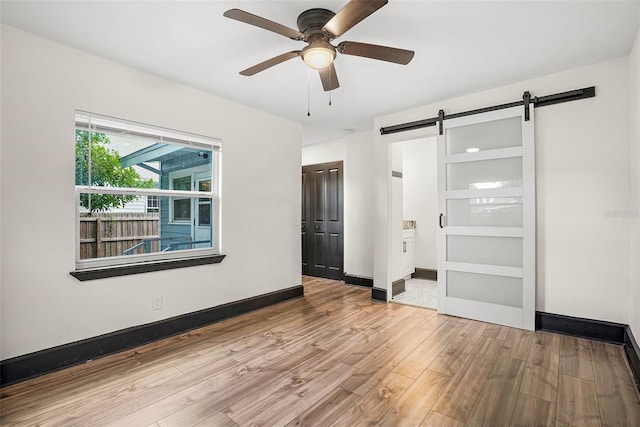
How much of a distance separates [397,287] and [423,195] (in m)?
2.08

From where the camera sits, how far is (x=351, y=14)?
1687mm

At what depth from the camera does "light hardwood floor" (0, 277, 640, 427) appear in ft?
5.93

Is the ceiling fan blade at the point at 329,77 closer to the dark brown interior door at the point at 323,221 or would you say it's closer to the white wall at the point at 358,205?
the white wall at the point at 358,205

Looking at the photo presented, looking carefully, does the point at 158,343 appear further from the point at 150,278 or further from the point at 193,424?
the point at 193,424

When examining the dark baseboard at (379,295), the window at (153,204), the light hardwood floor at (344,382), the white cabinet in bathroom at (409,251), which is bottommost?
the light hardwood floor at (344,382)

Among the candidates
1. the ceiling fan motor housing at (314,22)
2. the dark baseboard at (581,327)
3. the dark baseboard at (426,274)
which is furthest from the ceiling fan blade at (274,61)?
the dark baseboard at (426,274)

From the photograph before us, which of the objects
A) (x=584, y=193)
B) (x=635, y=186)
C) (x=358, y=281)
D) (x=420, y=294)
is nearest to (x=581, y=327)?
(x=584, y=193)

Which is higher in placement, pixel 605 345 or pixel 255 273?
pixel 255 273

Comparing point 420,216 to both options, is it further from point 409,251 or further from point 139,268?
point 139,268

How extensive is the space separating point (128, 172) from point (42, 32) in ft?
3.87

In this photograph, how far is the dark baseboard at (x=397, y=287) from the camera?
173 inches

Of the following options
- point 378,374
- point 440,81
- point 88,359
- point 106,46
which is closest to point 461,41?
point 440,81

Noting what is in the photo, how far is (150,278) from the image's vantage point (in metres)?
2.93

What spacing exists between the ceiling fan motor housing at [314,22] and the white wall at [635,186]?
2.42 m
